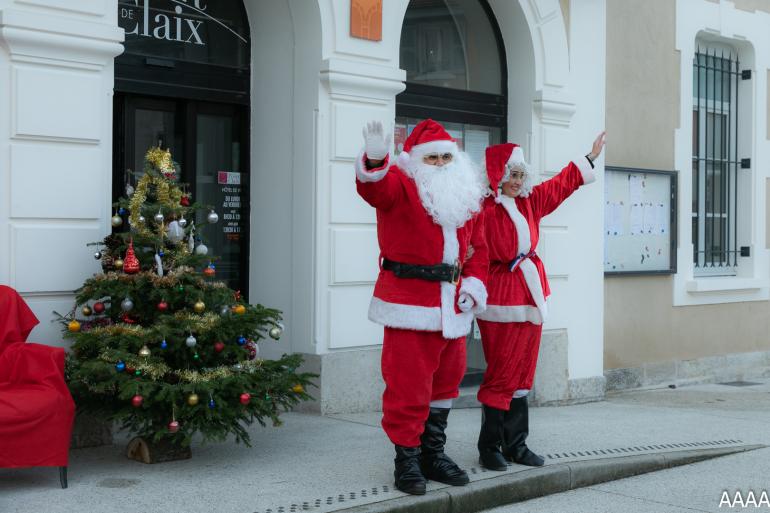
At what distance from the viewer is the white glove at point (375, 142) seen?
509cm

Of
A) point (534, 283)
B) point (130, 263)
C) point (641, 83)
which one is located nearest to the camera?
point (130, 263)

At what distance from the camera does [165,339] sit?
582 cm

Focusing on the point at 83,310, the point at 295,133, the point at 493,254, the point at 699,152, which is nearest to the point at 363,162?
the point at 493,254

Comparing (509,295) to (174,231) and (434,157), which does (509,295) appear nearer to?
(434,157)

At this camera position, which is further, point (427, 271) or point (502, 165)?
point (502, 165)

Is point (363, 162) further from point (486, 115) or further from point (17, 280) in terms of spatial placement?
point (486, 115)

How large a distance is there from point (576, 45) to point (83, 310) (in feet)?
17.3

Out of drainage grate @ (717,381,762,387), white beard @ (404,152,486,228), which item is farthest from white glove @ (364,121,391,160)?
drainage grate @ (717,381,762,387)

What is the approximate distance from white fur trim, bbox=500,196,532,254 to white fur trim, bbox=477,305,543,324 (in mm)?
326

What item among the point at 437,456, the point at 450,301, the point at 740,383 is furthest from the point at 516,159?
the point at 740,383

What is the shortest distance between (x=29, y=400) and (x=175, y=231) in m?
1.27

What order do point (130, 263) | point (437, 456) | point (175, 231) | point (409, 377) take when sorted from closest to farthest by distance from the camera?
point (409, 377)
point (437, 456)
point (130, 263)
point (175, 231)

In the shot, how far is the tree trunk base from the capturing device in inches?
241

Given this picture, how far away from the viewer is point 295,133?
787 cm
